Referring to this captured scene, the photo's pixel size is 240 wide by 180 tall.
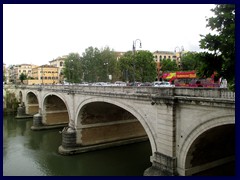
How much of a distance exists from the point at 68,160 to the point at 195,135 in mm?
12015

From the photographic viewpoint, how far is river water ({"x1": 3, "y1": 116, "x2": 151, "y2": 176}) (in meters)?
17.7

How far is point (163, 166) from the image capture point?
12.7 m

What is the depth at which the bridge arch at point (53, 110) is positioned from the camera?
32625 millimetres

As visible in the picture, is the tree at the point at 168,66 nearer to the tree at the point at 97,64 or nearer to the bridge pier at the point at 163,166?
the tree at the point at 97,64

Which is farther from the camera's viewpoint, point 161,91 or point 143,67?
point 143,67

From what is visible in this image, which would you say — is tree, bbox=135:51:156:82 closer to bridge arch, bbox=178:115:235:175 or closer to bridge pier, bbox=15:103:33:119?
bridge pier, bbox=15:103:33:119

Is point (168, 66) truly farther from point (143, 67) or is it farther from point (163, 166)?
point (163, 166)

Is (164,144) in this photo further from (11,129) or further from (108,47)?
(108,47)

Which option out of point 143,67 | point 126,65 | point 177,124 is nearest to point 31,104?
point 126,65

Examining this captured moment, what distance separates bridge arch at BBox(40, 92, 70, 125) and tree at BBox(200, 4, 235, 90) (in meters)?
27.4

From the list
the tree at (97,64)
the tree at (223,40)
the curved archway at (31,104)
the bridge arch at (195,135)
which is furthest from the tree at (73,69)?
the tree at (223,40)

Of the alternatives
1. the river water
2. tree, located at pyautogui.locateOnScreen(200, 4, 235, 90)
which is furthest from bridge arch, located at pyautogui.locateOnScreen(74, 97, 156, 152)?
tree, located at pyautogui.locateOnScreen(200, 4, 235, 90)

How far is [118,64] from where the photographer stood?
165ft

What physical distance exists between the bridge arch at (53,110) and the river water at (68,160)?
6181mm
